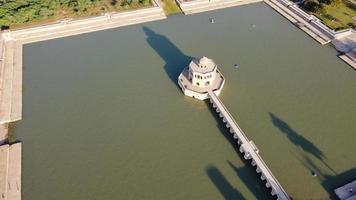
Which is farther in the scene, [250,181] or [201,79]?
[201,79]

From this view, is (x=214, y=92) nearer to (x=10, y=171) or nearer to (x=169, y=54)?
(x=169, y=54)

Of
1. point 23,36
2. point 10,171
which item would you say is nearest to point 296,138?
point 10,171

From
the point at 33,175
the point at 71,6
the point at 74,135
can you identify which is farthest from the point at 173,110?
the point at 71,6

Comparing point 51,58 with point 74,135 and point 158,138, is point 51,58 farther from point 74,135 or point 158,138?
point 158,138

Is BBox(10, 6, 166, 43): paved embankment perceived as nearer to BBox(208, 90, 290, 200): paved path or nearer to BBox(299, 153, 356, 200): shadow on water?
BBox(208, 90, 290, 200): paved path

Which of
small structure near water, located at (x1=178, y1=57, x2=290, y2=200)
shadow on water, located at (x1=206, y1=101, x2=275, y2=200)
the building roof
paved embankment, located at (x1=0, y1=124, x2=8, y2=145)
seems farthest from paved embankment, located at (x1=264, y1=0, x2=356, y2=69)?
paved embankment, located at (x1=0, y1=124, x2=8, y2=145)

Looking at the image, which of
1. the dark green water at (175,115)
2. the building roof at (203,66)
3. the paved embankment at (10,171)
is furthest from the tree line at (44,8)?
the paved embankment at (10,171)

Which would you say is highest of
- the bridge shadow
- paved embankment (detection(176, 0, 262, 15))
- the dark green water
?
paved embankment (detection(176, 0, 262, 15))
